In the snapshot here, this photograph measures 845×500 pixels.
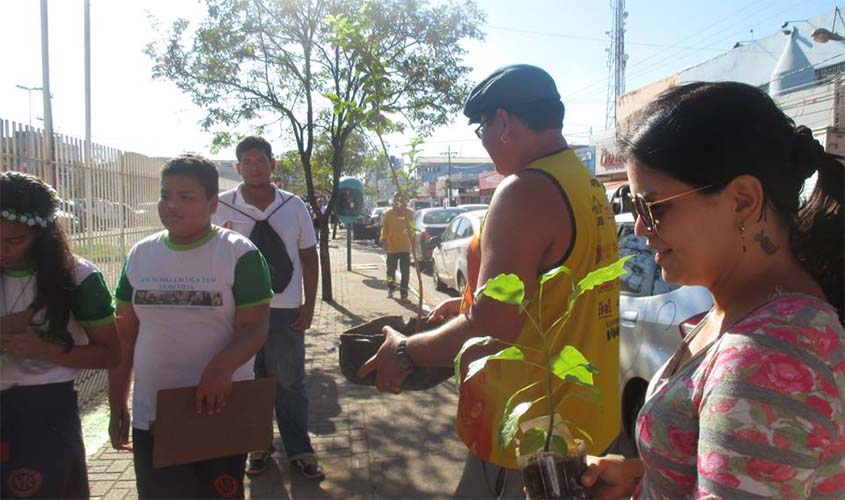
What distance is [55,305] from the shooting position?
2.21 meters

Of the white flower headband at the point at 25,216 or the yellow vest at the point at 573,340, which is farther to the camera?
the white flower headband at the point at 25,216

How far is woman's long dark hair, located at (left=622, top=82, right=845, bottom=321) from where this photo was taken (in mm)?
1019

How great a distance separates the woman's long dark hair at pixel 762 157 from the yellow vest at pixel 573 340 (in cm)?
66

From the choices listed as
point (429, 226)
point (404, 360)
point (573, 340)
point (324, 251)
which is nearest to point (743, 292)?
point (573, 340)

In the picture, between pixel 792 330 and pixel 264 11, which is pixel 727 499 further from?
pixel 264 11

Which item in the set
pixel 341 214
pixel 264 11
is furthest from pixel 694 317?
pixel 341 214

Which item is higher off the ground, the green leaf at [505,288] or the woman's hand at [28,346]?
the green leaf at [505,288]

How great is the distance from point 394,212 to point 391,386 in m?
9.31

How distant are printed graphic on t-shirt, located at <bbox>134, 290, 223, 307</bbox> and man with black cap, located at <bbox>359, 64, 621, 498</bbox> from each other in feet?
2.81

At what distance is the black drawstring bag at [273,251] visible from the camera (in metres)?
3.84

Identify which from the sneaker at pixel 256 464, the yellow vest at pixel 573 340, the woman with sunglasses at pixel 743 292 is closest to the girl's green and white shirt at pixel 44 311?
the yellow vest at pixel 573 340

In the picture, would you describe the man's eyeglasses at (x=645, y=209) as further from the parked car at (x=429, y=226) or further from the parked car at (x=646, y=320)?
the parked car at (x=429, y=226)

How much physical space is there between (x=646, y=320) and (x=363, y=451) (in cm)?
210

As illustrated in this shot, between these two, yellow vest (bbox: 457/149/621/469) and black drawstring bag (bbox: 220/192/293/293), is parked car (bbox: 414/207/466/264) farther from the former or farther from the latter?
yellow vest (bbox: 457/149/621/469)
